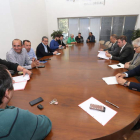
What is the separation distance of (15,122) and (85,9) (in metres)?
7.63

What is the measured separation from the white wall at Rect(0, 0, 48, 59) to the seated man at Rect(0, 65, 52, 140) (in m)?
3.54

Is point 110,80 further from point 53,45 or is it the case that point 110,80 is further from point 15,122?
point 53,45

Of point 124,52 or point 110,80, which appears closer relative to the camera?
point 110,80

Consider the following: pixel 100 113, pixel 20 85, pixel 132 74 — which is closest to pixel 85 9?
pixel 132 74

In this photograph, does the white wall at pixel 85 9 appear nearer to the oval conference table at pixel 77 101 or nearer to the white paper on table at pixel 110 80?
the oval conference table at pixel 77 101

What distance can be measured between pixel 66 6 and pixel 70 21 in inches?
37.1

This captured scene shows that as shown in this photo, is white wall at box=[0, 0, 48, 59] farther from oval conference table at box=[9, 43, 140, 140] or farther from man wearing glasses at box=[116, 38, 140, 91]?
man wearing glasses at box=[116, 38, 140, 91]

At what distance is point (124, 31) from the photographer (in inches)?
274

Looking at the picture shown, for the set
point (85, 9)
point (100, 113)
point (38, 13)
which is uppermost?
point (85, 9)

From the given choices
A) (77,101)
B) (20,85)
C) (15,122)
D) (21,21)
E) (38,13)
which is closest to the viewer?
(15,122)

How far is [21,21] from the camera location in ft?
14.8

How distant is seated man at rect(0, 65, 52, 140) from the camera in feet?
1.61

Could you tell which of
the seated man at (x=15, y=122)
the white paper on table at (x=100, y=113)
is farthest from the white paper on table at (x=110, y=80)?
the seated man at (x=15, y=122)

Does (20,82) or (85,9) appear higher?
(85,9)
